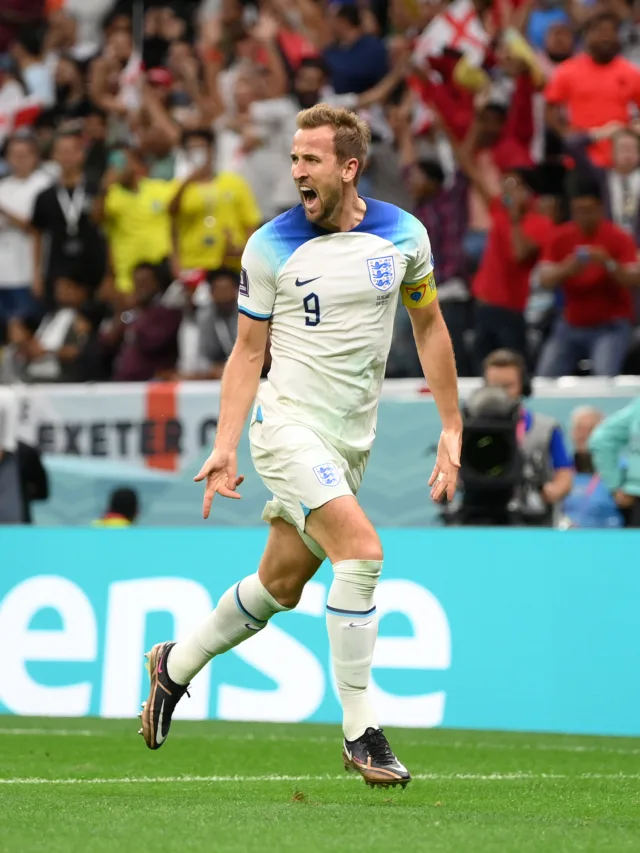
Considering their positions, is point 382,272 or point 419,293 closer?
point 382,272

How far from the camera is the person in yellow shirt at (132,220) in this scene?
1617 cm

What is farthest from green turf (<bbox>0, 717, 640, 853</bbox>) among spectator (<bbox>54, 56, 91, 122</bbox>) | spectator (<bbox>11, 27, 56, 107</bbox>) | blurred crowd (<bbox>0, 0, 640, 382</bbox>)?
spectator (<bbox>11, 27, 56, 107</bbox>)

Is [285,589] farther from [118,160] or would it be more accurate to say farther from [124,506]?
[118,160]

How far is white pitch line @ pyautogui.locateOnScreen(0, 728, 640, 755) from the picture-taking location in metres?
8.41

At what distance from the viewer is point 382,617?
31.0ft

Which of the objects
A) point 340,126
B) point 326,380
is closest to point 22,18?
point 340,126

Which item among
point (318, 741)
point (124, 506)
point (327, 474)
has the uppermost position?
point (327, 474)

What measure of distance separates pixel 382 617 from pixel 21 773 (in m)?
2.92

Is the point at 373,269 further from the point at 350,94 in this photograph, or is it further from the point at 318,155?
the point at 350,94

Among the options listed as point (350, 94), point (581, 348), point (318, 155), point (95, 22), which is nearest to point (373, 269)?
point (318, 155)

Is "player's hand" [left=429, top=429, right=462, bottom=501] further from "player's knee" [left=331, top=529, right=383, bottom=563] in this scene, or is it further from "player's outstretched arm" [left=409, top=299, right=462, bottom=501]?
"player's knee" [left=331, top=529, right=383, bottom=563]

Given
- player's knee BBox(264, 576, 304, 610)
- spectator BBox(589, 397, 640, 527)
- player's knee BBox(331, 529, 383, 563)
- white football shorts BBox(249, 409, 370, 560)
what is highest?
white football shorts BBox(249, 409, 370, 560)

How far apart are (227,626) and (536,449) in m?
4.99

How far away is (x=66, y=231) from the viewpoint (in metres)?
16.6
